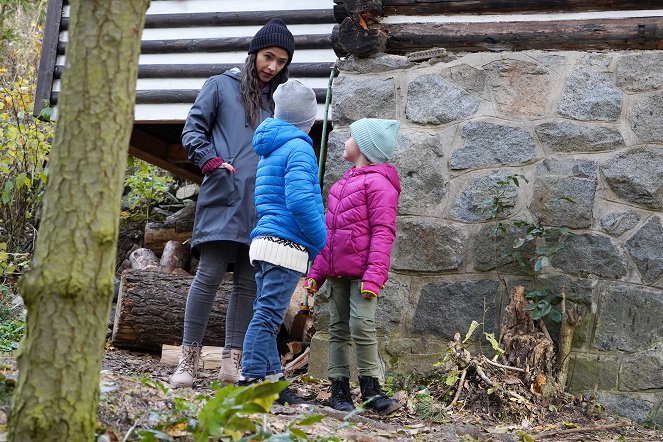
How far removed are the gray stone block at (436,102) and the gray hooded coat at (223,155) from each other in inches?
34.7

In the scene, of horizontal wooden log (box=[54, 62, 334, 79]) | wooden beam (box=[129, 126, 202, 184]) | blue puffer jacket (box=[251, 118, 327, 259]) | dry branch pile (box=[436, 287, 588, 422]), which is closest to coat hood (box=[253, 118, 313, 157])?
blue puffer jacket (box=[251, 118, 327, 259])

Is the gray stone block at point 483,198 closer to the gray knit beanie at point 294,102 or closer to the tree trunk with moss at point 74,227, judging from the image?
the gray knit beanie at point 294,102

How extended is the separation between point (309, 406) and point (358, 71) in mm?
2145

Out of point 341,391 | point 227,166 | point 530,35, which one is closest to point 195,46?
point 227,166

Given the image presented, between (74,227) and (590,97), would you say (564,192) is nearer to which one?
(590,97)

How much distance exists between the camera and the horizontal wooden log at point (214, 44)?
6.95 m

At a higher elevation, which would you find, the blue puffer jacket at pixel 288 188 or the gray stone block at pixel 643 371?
the blue puffer jacket at pixel 288 188

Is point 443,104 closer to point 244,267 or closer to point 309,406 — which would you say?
point 244,267

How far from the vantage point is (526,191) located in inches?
188

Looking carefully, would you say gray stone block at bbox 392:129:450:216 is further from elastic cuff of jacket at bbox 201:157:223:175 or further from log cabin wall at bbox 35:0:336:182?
log cabin wall at bbox 35:0:336:182

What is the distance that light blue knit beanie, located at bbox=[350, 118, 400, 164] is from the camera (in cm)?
430

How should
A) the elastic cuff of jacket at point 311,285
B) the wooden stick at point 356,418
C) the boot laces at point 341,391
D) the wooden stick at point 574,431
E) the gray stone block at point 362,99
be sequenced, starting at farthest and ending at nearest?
the gray stone block at point 362,99, the elastic cuff of jacket at point 311,285, the boot laces at point 341,391, the wooden stick at point 574,431, the wooden stick at point 356,418

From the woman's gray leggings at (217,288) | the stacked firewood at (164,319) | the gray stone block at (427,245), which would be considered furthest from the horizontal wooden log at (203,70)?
the woman's gray leggings at (217,288)

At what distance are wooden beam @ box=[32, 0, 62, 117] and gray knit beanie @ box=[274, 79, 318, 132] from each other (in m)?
4.10
